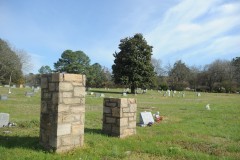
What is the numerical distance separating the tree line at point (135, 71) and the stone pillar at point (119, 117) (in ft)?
109

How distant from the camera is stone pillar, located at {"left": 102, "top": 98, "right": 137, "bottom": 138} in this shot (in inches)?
349

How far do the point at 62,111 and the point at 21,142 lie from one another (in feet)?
5.64

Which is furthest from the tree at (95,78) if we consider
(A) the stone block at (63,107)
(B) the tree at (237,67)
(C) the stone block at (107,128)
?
(A) the stone block at (63,107)

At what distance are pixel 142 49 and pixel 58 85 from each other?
39.4 meters

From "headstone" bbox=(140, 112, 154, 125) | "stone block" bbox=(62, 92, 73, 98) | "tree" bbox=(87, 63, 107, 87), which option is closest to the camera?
"stone block" bbox=(62, 92, 73, 98)

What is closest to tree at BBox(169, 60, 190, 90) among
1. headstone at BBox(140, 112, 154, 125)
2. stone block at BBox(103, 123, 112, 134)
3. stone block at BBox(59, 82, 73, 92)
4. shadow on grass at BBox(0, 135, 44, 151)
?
headstone at BBox(140, 112, 154, 125)

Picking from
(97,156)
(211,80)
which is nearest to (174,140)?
(97,156)

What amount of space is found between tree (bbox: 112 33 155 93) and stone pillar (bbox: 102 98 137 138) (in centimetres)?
3310

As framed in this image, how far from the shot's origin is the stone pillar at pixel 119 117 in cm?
886

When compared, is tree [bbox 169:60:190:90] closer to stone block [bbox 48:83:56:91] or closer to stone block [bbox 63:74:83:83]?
stone block [bbox 63:74:83:83]

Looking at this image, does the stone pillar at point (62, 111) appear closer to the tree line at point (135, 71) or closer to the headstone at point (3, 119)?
the headstone at point (3, 119)

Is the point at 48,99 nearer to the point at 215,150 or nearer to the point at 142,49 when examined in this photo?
the point at 215,150

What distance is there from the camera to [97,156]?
628cm

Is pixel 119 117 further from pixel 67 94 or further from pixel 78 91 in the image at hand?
pixel 67 94
